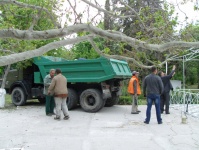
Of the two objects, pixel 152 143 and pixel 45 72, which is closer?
pixel 152 143

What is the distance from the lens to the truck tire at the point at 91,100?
11.1 m

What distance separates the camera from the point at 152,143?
21.2 ft

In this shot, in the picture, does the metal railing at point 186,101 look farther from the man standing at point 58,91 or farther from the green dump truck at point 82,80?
the man standing at point 58,91

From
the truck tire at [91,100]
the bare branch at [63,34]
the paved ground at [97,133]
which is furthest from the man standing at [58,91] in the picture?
the bare branch at [63,34]

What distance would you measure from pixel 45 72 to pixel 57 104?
299cm

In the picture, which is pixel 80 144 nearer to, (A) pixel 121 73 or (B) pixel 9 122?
(B) pixel 9 122

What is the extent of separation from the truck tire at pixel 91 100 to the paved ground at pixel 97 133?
1.86 feet

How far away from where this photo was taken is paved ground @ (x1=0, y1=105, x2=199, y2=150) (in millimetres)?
6285

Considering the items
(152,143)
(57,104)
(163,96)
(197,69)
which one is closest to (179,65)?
(197,69)

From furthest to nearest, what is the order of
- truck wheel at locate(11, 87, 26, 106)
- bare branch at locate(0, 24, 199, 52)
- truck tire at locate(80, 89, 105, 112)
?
truck wheel at locate(11, 87, 26, 106), truck tire at locate(80, 89, 105, 112), bare branch at locate(0, 24, 199, 52)

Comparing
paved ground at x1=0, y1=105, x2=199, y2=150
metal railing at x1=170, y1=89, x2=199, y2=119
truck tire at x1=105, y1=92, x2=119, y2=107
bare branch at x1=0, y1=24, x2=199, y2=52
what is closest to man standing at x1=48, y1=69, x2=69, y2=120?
paved ground at x1=0, y1=105, x2=199, y2=150

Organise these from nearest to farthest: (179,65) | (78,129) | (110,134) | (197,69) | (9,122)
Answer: (110,134) < (78,129) < (9,122) < (179,65) < (197,69)

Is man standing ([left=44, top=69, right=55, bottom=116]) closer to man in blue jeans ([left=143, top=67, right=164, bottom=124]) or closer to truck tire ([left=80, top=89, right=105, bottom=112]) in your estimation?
truck tire ([left=80, top=89, right=105, bottom=112])

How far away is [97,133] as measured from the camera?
752cm
